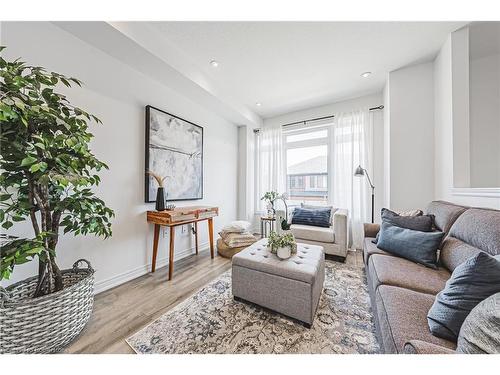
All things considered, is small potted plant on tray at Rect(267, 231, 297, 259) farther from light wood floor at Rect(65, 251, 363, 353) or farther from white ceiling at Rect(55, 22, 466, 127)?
white ceiling at Rect(55, 22, 466, 127)

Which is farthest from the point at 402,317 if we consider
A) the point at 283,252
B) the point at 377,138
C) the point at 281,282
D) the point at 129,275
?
the point at 377,138

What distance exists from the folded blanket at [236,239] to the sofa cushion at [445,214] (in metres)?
2.14

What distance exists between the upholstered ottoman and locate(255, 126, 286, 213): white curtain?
239cm

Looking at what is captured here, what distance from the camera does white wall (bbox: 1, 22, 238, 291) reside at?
5.01 ft

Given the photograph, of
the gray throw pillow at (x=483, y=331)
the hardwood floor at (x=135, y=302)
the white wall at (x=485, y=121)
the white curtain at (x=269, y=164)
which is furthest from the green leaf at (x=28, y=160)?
the white wall at (x=485, y=121)

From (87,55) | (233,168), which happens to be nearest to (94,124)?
(87,55)

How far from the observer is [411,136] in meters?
2.50

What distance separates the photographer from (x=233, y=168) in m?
3.96

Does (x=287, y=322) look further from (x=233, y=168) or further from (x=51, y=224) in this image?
(x=233, y=168)

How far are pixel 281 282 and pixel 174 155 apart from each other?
2.09 meters

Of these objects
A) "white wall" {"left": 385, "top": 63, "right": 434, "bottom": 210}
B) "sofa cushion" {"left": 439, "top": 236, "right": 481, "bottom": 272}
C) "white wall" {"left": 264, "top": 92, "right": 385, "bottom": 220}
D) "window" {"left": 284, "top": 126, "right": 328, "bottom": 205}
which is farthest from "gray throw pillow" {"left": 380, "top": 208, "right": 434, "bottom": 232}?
"window" {"left": 284, "top": 126, "right": 328, "bottom": 205}

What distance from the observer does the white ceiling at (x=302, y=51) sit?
1.85m

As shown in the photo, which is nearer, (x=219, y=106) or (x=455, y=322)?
(x=455, y=322)

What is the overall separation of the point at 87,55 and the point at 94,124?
2.13 ft
